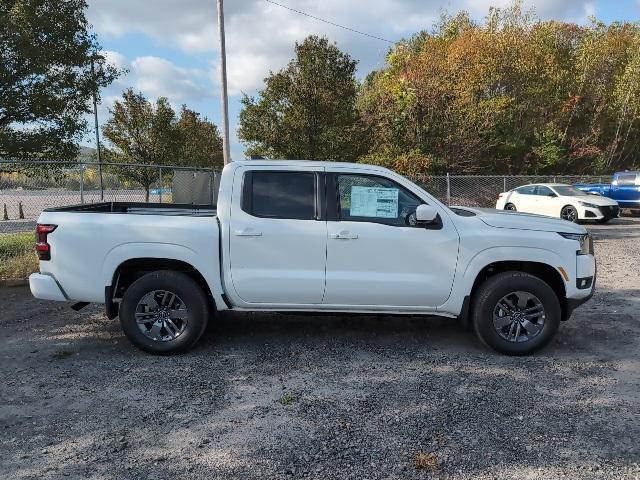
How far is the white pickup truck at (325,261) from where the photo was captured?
4793mm

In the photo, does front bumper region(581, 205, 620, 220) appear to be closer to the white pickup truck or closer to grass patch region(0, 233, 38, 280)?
the white pickup truck

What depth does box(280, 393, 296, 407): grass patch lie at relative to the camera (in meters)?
3.91

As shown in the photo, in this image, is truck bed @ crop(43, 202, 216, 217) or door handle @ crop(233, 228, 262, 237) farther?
truck bed @ crop(43, 202, 216, 217)

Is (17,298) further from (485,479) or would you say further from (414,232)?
(485,479)

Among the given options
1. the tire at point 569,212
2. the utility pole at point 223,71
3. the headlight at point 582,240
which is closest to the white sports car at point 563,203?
the tire at point 569,212

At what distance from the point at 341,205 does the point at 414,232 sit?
2.37 ft

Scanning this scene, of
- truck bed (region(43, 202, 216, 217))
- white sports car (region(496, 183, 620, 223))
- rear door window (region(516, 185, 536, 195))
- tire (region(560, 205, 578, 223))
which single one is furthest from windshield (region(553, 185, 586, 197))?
truck bed (region(43, 202, 216, 217))

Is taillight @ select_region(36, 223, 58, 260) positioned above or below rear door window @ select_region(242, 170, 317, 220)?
below

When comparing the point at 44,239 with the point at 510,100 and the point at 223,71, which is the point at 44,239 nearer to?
the point at 223,71

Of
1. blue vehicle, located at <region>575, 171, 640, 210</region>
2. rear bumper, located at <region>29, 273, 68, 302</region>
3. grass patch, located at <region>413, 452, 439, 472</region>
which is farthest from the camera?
blue vehicle, located at <region>575, 171, 640, 210</region>

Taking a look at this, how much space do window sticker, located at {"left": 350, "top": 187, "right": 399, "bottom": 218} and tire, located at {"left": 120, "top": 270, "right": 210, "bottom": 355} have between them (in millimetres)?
1670

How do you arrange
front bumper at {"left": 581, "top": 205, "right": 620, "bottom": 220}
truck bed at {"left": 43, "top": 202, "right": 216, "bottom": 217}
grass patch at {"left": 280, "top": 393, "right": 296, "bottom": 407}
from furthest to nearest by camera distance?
front bumper at {"left": 581, "top": 205, "right": 620, "bottom": 220}
truck bed at {"left": 43, "top": 202, "right": 216, "bottom": 217}
grass patch at {"left": 280, "top": 393, "right": 296, "bottom": 407}

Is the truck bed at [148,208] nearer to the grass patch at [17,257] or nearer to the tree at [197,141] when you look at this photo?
the grass patch at [17,257]

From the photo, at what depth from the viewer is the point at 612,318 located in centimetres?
614
